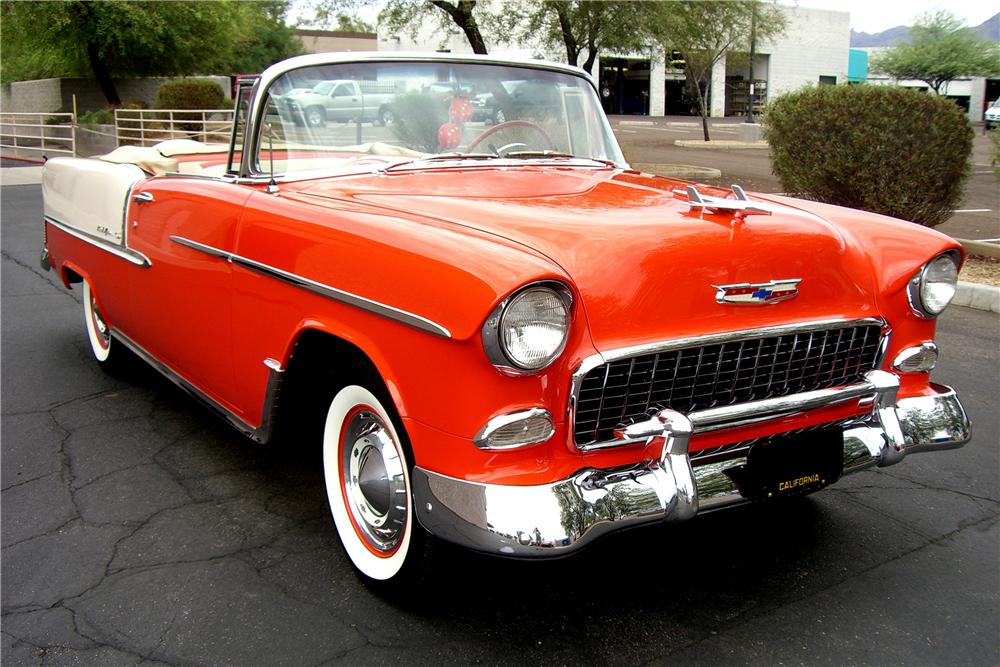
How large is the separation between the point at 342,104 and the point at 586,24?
1233 cm

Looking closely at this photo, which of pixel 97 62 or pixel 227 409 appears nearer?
pixel 227 409

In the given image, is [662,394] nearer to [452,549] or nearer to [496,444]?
[496,444]

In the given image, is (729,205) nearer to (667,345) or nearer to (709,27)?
(667,345)

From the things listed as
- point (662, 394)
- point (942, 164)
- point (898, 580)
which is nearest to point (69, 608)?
point (662, 394)

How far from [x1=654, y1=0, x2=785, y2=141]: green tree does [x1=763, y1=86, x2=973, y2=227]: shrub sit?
680 cm

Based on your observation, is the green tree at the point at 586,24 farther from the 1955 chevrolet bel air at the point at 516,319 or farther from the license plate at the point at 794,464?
the license plate at the point at 794,464

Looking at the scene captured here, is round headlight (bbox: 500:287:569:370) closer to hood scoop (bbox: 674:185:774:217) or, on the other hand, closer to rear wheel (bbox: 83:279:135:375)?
hood scoop (bbox: 674:185:774:217)

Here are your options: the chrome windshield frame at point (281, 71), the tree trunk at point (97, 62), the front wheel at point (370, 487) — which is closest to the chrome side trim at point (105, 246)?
the chrome windshield frame at point (281, 71)

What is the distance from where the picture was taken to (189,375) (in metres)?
3.57

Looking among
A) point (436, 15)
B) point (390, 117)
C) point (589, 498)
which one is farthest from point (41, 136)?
point (589, 498)

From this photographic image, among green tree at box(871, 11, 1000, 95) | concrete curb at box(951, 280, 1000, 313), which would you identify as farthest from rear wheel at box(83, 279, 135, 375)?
green tree at box(871, 11, 1000, 95)

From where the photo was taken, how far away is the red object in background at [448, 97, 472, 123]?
3340 mm

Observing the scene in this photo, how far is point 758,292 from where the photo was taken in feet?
7.89

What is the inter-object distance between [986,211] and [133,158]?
10.5m
